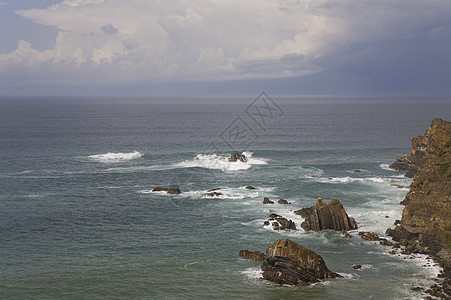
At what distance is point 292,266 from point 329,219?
20.8m

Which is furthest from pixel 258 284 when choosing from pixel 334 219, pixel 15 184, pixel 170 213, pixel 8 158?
pixel 8 158

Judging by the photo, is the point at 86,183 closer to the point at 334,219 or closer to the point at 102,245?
the point at 102,245

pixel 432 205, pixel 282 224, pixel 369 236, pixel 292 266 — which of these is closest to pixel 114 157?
pixel 282 224

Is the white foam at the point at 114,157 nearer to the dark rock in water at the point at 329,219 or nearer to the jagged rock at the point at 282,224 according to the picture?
the jagged rock at the point at 282,224

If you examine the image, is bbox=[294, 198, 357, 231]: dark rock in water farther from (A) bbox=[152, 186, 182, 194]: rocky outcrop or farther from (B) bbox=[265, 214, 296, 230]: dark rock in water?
(A) bbox=[152, 186, 182, 194]: rocky outcrop

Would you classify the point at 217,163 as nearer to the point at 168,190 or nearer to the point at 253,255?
the point at 168,190

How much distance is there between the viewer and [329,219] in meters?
69.4

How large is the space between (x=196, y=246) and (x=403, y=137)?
149796 mm

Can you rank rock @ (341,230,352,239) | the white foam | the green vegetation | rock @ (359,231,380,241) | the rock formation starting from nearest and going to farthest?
the rock formation, rock @ (359,231,380,241), rock @ (341,230,352,239), the green vegetation, the white foam

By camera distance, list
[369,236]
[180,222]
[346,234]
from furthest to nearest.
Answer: [180,222] < [346,234] < [369,236]

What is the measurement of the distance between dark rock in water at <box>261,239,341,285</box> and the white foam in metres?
84.3

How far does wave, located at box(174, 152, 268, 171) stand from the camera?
118 meters

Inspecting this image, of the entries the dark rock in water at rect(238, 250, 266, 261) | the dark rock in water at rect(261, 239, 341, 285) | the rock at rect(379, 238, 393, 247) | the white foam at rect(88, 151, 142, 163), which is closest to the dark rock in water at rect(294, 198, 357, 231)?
the rock at rect(379, 238, 393, 247)

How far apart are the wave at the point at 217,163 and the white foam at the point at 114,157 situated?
1845 centimetres
